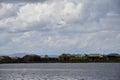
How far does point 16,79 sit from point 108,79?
25477 mm

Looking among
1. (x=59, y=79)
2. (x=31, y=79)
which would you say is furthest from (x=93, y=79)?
(x=31, y=79)

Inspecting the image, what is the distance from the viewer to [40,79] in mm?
109125

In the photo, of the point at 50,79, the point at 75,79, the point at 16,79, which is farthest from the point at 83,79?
the point at 16,79

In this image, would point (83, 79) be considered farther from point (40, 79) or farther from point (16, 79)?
point (16, 79)

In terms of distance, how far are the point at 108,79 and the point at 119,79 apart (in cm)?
302

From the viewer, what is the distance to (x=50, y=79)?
10900cm

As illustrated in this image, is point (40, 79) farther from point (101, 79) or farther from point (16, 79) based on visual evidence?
point (101, 79)

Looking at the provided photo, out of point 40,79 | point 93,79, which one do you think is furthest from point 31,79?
point 93,79

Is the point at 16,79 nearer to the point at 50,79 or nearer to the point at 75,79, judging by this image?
the point at 50,79

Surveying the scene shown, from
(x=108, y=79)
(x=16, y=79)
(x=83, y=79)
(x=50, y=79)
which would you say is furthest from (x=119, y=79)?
(x=16, y=79)

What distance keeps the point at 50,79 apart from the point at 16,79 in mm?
9802

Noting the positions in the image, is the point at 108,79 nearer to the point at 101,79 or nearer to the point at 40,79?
the point at 101,79

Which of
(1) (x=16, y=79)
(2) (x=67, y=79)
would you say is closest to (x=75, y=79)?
(2) (x=67, y=79)

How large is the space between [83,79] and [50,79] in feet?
29.6
